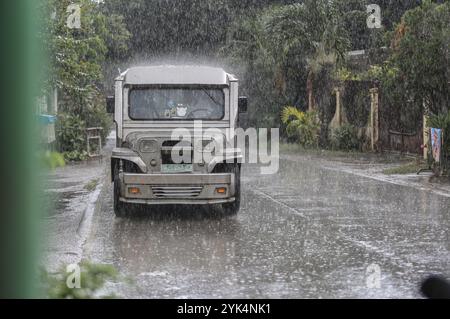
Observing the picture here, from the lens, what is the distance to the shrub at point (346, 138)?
29.3 meters

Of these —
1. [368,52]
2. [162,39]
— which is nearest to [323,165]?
[368,52]

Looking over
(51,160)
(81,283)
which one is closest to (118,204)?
(81,283)

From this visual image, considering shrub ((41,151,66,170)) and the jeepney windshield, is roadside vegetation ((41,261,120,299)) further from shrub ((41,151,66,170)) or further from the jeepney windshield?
the jeepney windshield

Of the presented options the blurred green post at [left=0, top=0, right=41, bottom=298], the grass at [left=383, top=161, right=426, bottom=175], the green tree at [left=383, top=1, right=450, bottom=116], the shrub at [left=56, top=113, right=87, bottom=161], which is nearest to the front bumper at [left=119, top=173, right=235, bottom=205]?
the blurred green post at [left=0, top=0, right=41, bottom=298]

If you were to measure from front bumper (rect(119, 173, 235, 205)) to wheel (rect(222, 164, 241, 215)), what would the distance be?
338mm

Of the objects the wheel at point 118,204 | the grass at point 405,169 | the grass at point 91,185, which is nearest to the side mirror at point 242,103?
the wheel at point 118,204

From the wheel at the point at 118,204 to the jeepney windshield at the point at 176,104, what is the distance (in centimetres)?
123

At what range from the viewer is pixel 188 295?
6527 millimetres

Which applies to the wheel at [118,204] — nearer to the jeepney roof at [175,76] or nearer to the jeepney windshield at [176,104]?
the jeepney windshield at [176,104]

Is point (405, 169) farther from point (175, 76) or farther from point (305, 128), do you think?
point (305, 128)

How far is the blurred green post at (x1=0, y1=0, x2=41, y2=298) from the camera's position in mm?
2133

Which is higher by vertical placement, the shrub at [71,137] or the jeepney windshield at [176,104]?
the jeepney windshield at [176,104]

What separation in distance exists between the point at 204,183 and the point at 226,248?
2450 mm

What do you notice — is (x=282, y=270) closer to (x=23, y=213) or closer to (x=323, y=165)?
(x=23, y=213)
